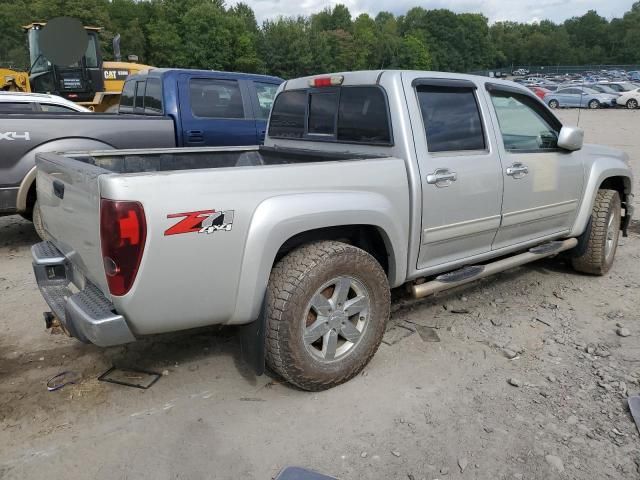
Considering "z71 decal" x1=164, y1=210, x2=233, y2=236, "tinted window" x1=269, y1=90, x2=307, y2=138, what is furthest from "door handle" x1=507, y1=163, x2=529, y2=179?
"z71 decal" x1=164, y1=210, x2=233, y2=236

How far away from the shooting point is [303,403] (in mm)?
3195

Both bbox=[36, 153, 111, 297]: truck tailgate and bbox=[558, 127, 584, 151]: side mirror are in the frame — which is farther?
bbox=[558, 127, 584, 151]: side mirror

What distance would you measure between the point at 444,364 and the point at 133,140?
14.6 feet

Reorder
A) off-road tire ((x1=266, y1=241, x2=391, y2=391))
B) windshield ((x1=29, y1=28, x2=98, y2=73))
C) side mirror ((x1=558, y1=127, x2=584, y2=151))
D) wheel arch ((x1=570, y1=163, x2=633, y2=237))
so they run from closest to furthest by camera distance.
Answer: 1. off-road tire ((x1=266, y1=241, x2=391, y2=391))
2. side mirror ((x1=558, y1=127, x2=584, y2=151))
3. wheel arch ((x1=570, y1=163, x2=633, y2=237))
4. windshield ((x1=29, y1=28, x2=98, y2=73))

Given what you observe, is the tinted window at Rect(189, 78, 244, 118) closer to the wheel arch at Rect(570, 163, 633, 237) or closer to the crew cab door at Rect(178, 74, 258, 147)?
the crew cab door at Rect(178, 74, 258, 147)

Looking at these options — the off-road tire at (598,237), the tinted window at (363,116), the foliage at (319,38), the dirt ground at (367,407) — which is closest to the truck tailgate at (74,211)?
the dirt ground at (367,407)

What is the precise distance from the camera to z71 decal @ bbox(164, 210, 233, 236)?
2539 mm

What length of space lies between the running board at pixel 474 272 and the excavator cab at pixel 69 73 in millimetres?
11258

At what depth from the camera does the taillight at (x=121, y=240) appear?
2.43 metres

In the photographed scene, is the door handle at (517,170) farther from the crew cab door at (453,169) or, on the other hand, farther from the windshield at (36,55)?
the windshield at (36,55)

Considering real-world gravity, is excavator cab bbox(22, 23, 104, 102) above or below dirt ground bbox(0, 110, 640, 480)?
above

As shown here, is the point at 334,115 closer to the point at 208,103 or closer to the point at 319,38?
the point at 208,103

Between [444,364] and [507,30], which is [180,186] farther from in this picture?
[507,30]

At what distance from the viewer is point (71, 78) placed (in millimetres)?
12562
